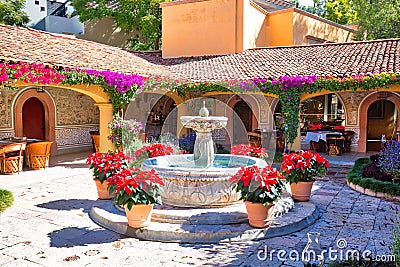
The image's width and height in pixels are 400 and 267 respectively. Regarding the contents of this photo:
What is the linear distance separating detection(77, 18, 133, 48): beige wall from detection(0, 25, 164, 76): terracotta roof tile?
30.9 feet

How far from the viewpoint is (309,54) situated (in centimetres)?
1443

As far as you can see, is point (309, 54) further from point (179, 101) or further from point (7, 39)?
point (7, 39)

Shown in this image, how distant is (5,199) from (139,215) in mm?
3252

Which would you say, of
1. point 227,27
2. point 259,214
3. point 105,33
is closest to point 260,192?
point 259,214

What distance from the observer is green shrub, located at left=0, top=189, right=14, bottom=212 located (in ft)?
21.4

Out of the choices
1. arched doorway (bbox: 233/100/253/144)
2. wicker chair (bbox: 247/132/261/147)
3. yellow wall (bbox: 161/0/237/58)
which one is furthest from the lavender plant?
yellow wall (bbox: 161/0/237/58)

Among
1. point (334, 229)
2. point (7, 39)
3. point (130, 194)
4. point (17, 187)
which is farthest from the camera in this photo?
point (7, 39)

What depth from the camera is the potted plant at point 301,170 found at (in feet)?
20.9

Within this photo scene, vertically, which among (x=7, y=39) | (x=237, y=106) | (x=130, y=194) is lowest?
(x=130, y=194)

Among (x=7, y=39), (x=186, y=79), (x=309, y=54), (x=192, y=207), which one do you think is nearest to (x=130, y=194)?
(x=192, y=207)

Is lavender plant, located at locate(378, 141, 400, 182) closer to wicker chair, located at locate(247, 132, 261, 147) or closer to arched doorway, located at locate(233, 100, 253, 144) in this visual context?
wicker chair, located at locate(247, 132, 261, 147)

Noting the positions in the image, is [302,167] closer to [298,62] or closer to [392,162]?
[392,162]

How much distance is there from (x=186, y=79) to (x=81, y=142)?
4670 millimetres

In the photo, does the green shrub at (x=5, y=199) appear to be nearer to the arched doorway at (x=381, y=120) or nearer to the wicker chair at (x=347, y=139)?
the wicker chair at (x=347, y=139)
